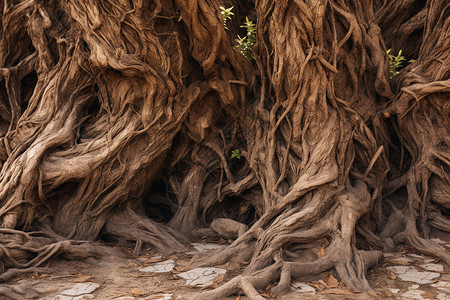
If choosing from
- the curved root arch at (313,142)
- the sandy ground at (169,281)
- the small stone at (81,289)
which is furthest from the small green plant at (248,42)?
the small stone at (81,289)

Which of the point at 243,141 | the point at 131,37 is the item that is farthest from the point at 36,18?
the point at 243,141

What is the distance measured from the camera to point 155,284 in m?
3.08

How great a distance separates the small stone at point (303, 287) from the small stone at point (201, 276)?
0.73 metres

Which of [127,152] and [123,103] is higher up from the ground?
[123,103]

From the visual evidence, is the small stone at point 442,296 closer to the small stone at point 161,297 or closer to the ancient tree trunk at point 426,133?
the ancient tree trunk at point 426,133

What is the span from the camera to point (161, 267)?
360 centimetres

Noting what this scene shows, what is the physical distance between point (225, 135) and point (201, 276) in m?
2.54

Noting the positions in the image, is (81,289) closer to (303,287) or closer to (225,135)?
(303,287)

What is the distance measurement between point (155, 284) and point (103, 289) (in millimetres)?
468

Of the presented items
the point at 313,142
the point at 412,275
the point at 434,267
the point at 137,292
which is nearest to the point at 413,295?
the point at 412,275

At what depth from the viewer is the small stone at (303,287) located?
2809mm

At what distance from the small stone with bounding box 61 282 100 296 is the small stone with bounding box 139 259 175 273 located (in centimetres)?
57

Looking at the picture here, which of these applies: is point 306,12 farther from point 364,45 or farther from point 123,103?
point 123,103

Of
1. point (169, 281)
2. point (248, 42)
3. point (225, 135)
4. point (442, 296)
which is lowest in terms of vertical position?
point (169, 281)
